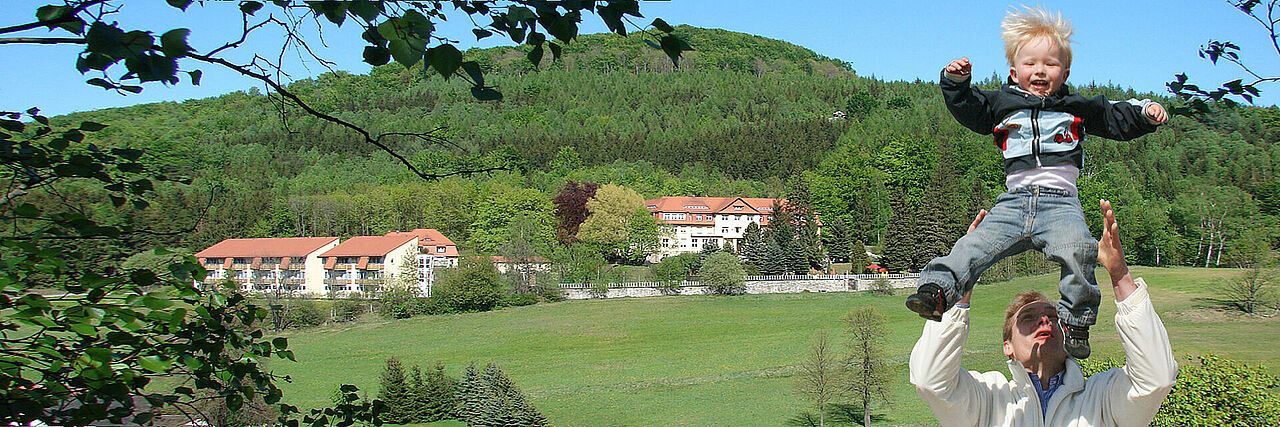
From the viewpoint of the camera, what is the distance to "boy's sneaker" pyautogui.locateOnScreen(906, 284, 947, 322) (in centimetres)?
255

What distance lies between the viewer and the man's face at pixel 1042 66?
278 cm

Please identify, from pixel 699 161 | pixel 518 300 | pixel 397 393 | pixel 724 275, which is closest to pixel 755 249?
pixel 724 275

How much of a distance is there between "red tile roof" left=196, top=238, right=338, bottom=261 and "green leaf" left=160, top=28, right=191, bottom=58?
66495 mm

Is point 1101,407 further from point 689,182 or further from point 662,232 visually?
point 689,182

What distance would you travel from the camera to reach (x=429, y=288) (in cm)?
5888

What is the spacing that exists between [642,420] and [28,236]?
25703mm

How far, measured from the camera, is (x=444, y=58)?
2324mm

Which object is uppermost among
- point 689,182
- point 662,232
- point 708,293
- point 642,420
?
point 689,182

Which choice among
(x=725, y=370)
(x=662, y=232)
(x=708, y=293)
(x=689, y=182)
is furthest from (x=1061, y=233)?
(x=689, y=182)

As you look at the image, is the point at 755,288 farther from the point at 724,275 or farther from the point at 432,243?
the point at 432,243

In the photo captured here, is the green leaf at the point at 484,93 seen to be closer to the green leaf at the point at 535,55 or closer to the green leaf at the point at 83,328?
the green leaf at the point at 535,55

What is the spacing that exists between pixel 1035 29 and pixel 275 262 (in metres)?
68.8

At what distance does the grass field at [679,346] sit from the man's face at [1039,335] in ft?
82.5

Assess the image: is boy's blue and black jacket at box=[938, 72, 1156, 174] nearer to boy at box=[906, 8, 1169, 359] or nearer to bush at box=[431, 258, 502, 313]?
boy at box=[906, 8, 1169, 359]
